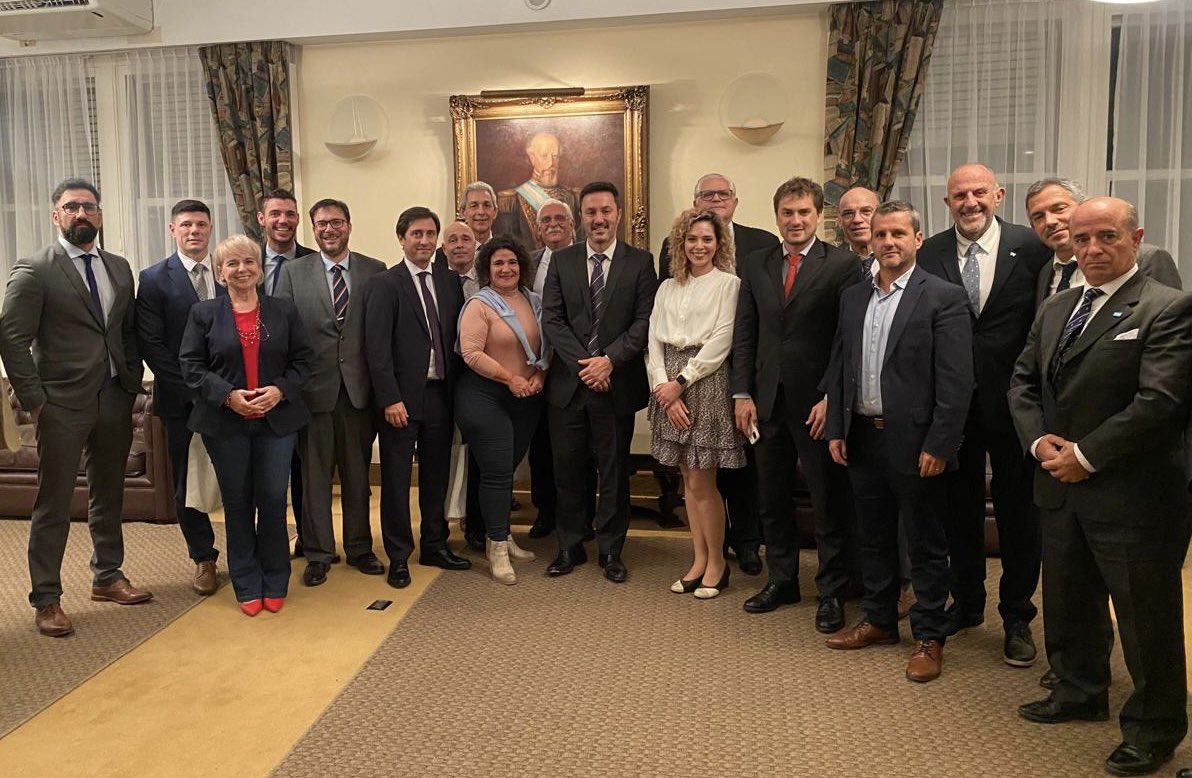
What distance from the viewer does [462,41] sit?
6.26 metres

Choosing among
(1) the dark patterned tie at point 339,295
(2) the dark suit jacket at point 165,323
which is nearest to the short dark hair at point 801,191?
(1) the dark patterned tie at point 339,295

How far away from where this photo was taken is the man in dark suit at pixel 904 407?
3150mm

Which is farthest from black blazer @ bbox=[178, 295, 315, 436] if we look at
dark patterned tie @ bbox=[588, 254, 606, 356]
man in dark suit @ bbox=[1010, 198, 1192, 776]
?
man in dark suit @ bbox=[1010, 198, 1192, 776]

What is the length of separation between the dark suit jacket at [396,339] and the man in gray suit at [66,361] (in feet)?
3.09

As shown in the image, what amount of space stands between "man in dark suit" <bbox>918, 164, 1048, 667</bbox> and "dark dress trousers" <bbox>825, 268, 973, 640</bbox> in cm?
23

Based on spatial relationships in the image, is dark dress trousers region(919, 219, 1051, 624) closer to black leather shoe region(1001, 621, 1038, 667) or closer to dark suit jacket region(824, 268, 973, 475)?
black leather shoe region(1001, 621, 1038, 667)

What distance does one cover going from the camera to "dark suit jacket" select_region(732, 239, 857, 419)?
11.9 ft

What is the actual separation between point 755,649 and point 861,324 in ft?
3.95

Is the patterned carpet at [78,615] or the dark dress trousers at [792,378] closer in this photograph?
the patterned carpet at [78,615]

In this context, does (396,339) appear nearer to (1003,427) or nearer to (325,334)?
(325,334)

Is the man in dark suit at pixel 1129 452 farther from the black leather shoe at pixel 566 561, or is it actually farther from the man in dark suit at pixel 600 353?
the black leather shoe at pixel 566 561

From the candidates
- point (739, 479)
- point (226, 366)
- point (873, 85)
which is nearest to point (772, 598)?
point (739, 479)

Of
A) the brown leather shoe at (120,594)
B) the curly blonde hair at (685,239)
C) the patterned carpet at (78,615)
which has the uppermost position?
the curly blonde hair at (685,239)

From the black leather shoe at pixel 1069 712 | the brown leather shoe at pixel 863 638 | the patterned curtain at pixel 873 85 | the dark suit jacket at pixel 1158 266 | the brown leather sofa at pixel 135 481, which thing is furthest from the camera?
the patterned curtain at pixel 873 85
